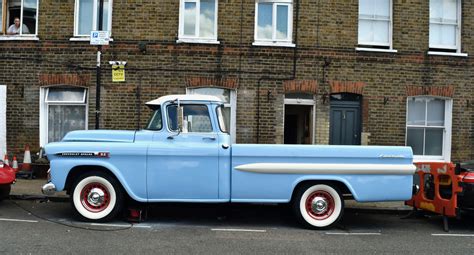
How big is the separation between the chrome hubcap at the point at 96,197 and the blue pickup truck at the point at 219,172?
0.6 inches

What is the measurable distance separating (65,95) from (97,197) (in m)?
5.82

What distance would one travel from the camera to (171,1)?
12.2m

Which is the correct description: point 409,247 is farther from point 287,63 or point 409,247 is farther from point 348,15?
point 348,15

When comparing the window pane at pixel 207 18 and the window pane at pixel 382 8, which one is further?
the window pane at pixel 382 8

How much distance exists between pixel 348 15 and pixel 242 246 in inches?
325

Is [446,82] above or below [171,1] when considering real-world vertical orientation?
below

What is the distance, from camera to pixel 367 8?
12.8 metres

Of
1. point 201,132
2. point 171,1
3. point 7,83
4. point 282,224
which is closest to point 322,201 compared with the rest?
point 282,224

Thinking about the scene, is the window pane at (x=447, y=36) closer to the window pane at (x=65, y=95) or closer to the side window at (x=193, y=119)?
the side window at (x=193, y=119)

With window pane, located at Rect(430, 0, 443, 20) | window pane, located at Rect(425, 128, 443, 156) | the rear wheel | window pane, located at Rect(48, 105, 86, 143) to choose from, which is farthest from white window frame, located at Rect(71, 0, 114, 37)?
window pane, located at Rect(425, 128, 443, 156)

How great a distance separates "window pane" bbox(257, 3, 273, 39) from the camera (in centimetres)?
1249

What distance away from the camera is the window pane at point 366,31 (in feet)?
A: 41.9

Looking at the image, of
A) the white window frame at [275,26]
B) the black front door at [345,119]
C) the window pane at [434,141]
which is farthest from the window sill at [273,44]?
the window pane at [434,141]

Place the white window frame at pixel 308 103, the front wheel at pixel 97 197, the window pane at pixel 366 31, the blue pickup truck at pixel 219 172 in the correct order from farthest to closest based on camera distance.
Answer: the window pane at pixel 366 31
the white window frame at pixel 308 103
the front wheel at pixel 97 197
the blue pickup truck at pixel 219 172
